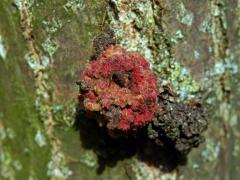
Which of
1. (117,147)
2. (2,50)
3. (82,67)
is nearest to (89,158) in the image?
(117,147)

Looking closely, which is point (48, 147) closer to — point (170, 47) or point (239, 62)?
point (170, 47)

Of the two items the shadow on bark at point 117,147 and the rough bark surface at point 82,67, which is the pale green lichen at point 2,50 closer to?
the rough bark surface at point 82,67

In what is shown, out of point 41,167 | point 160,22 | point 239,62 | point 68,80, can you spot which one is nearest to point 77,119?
point 68,80

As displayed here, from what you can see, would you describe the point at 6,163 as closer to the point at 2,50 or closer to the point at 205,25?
the point at 2,50

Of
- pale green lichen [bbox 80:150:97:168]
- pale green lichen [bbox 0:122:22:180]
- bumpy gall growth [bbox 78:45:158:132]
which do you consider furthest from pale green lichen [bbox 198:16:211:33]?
pale green lichen [bbox 0:122:22:180]

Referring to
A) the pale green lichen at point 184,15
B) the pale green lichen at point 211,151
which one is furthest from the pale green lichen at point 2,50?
the pale green lichen at point 211,151

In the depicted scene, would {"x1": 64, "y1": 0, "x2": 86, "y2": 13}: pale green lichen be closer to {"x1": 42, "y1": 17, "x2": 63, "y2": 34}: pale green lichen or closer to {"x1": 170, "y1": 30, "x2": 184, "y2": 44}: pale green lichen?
{"x1": 42, "y1": 17, "x2": 63, "y2": 34}: pale green lichen

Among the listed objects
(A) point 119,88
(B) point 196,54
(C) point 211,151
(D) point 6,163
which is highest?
(B) point 196,54
